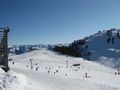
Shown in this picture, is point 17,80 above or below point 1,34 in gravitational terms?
below

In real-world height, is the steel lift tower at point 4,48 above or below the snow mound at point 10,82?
above

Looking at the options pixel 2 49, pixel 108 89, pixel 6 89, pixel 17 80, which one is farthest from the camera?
pixel 108 89

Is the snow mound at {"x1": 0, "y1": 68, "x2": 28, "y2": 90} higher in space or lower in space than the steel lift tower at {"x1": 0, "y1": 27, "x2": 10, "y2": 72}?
lower

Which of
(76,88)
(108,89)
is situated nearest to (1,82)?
(76,88)

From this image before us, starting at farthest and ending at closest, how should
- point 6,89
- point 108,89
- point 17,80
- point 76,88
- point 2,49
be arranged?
point 108,89 < point 76,88 < point 2,49 < point 17,80 < point 6,89

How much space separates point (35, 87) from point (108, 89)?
6492 mm

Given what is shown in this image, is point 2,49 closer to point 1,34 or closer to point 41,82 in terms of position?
point 1,34

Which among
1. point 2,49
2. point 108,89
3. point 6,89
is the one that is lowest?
point 108,89

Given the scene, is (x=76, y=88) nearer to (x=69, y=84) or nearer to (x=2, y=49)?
(x=69, y=84)

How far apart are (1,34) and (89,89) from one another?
25.6 ft

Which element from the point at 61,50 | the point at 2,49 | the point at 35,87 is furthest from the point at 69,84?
the point at 61,50

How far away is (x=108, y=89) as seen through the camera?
642 inches

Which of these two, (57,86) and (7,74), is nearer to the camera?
(7,74)

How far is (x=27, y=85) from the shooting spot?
12.9m
